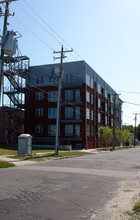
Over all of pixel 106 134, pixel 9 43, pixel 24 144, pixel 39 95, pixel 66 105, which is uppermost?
pixel 39 95

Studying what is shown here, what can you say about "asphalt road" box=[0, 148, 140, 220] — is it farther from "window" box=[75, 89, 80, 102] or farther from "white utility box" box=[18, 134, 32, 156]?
"window" box=[75, 89, 80, 102]

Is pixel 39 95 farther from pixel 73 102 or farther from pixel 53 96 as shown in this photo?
pixel 73 102

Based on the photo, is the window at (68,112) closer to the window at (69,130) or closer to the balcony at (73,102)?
the balcony at (73,102)

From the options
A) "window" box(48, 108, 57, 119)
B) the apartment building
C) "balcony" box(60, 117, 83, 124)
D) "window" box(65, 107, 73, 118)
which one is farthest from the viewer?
"window" box(48, 108, 57, 119)

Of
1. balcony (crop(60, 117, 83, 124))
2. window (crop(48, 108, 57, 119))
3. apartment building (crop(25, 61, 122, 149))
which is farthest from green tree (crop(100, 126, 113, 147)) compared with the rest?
window (crop(48, 108, 57, 119))

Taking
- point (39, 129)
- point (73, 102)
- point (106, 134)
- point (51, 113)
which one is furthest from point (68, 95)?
point (106, 134)

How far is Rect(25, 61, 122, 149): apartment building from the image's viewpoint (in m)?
49.0

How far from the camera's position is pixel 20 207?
6520 mm

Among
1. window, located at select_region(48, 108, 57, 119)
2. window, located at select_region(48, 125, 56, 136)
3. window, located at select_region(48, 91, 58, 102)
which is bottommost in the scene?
window, located at select_region(48, 125, 56, 136)

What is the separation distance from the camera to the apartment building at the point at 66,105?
161 ft

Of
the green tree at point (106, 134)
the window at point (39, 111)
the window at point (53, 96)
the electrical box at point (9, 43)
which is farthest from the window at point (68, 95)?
the electrical box at point (9, 43)

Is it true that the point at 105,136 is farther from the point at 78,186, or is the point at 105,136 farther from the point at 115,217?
the point at 115,217

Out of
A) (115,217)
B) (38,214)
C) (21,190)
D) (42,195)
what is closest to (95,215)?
(115,217)

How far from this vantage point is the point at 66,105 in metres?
50.0
